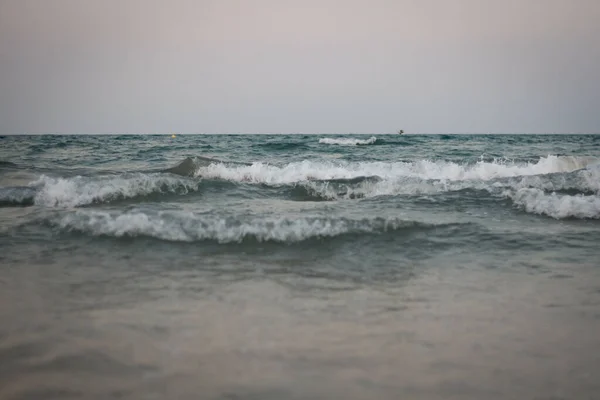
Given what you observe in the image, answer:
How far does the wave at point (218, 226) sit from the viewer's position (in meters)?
4.70

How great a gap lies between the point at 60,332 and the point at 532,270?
10.7ft

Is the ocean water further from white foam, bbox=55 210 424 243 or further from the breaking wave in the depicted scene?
the breaking wave

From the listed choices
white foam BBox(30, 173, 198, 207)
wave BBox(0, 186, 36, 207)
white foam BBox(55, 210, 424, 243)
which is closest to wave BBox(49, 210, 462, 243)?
white foam BBox(55, 210, 424, 243)

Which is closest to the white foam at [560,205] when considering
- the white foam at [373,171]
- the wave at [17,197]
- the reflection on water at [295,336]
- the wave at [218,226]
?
the wave at [218,226]

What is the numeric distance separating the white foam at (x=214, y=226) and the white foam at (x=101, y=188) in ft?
7.76

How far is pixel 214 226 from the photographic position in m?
4.92

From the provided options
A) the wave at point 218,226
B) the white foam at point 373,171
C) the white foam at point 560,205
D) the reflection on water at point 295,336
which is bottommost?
the reflection on water at point 295,336

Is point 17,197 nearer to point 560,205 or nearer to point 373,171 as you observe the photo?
point 560,205

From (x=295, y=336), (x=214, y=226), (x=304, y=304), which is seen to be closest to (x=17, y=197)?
(x=214, y=226)

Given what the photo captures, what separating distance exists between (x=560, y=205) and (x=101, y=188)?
6.78 m

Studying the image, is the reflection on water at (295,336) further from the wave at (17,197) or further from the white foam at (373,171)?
the white foam at (373,171)

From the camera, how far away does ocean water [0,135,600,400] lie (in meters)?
1.99

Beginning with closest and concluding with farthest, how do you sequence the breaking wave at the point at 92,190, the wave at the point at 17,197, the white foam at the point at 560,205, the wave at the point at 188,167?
the white foam at the point at 560,205
the wave at the point at 17,197
the breaking wave at the point at 92,190
the wave at the point at 188,167

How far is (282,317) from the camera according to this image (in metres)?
2.72
